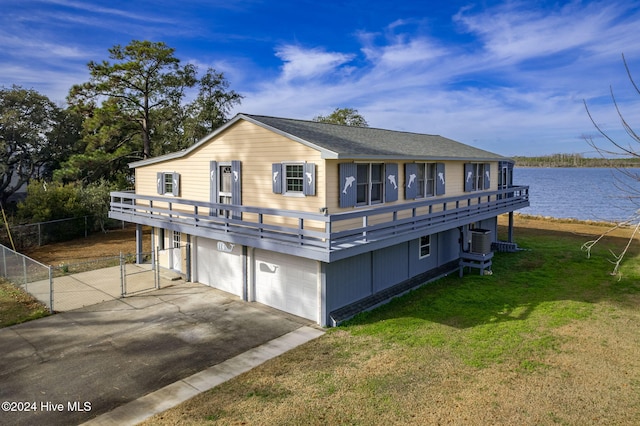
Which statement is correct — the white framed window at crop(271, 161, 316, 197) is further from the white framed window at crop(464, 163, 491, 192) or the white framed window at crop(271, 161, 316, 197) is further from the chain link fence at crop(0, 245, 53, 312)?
the white framed window at crop(464, 163, 491, 192)

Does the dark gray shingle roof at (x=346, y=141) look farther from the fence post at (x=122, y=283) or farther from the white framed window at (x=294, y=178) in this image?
the fence post at (x=122, y=283)

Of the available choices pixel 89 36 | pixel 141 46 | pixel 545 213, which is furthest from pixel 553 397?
pixel 545 213

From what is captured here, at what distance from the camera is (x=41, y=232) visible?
80.5 ft

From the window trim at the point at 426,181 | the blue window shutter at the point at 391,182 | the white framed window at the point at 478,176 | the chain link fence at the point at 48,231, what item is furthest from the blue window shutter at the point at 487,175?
the chain link fence at the point at 48,231

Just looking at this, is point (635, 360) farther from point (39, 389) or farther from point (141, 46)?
point (141, 46)

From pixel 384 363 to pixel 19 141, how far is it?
38319mm

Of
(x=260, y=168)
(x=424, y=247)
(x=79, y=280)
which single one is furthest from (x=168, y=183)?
(x=424, y=247)

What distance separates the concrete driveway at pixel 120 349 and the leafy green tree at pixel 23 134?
94.1 ft

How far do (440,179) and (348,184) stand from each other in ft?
20.5

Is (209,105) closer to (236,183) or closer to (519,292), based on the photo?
(236,183)

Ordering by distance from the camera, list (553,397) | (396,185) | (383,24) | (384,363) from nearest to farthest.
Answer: (553,397), (384,363), (396,185), (383,24)

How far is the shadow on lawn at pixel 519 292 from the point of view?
1252cm

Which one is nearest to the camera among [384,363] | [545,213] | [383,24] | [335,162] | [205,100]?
[384,363]

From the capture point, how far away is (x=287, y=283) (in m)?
12.9
